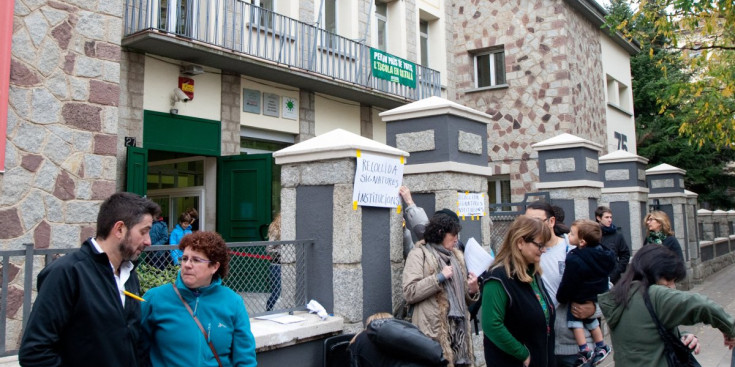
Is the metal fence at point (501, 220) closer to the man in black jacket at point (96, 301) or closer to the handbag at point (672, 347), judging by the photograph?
the handbag at point (672, 347)

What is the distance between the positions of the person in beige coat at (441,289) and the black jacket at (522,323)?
80cm

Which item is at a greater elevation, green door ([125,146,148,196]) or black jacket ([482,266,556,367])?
green door ([125,146,148,196])

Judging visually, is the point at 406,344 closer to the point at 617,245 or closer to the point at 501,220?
the point at 617,245

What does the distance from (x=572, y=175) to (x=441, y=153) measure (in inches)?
173

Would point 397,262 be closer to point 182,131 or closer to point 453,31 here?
point 182,131

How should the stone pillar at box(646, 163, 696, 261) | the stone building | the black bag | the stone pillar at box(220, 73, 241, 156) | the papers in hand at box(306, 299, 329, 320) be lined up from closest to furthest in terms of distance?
the black bag < the papers in hand at box(306, 299, 329, 320) < the stone building < the stone pillar at box(220, 73, 241, 156) < the stone pillar at box(646, 163, 696, 261)

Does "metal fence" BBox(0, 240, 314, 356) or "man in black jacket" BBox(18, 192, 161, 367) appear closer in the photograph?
"man in black jacket" BBox(18, 192, 161, 367)

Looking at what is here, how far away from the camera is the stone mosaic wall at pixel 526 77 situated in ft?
52.0

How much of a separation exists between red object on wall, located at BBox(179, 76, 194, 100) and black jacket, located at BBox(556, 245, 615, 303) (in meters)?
7.36

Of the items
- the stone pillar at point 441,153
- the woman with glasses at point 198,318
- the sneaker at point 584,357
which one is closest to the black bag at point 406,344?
the woman with glasses at point 198,318

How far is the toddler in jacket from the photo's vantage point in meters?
4.63

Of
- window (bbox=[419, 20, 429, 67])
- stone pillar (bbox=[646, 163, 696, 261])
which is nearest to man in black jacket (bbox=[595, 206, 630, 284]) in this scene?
stone pillar (bbox=[646, 163, 696, 261])

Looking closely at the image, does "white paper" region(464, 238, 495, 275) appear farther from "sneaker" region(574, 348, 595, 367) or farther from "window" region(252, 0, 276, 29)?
"window" region(252, 0, 276, 29)

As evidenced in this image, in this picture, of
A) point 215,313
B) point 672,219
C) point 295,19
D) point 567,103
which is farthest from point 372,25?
point 215,313
